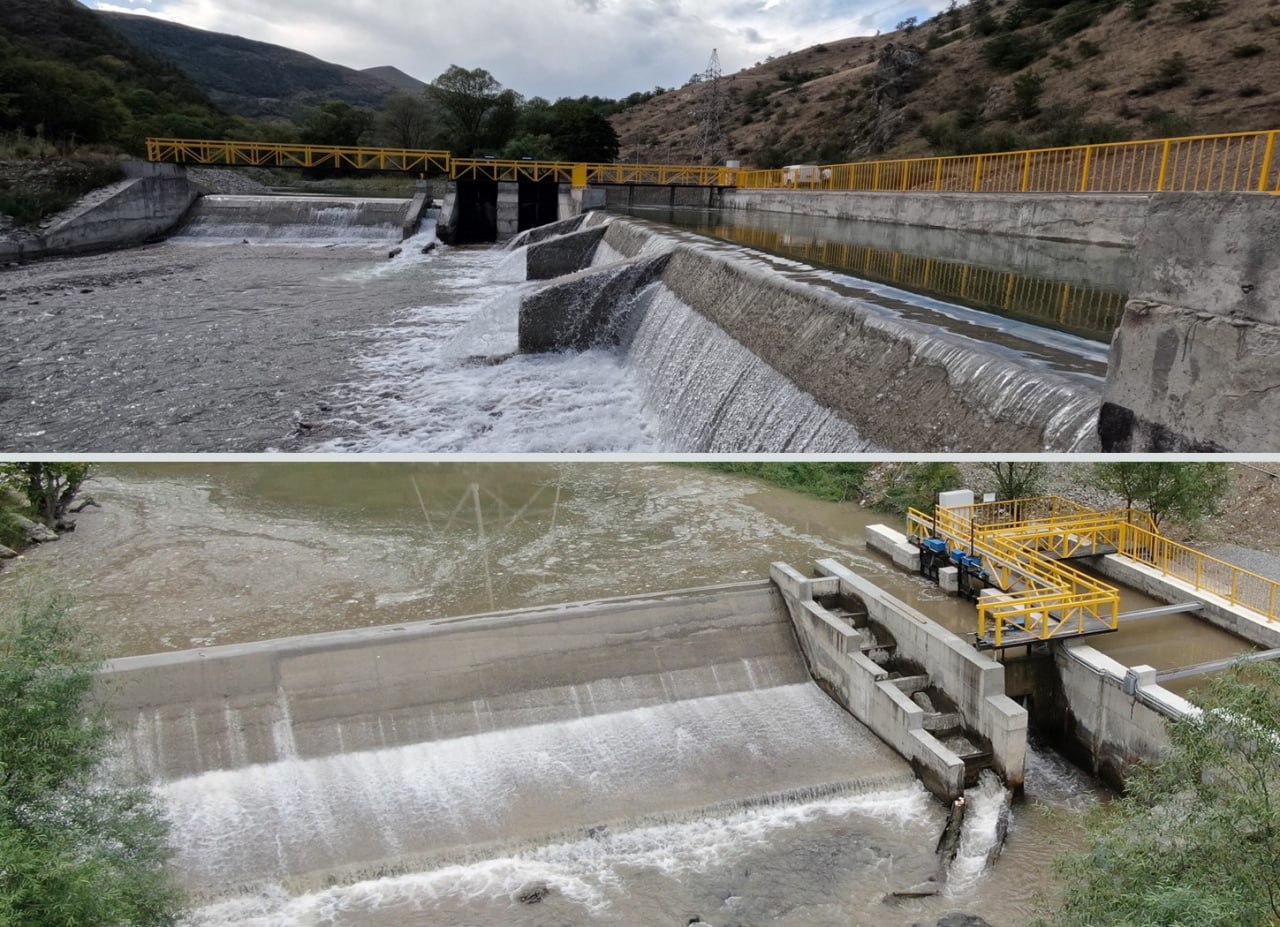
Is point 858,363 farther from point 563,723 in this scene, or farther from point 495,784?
point 495,784

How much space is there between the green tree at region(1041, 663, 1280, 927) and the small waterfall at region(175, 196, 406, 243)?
19.1m

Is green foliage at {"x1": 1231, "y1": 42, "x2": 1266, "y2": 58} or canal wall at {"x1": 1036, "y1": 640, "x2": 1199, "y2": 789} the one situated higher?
green foliage at {"x1": 1231, "y1": 42, "x2": 1266, "y2": 58}

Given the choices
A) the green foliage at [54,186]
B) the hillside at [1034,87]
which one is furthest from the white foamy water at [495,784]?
the hillside at [1034,87]

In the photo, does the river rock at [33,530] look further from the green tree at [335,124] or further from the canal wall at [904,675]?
the green tree at [335,124]

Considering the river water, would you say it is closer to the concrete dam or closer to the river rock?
the concrete dam

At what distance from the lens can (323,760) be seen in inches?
246

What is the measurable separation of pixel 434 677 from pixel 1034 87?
94.0 ft

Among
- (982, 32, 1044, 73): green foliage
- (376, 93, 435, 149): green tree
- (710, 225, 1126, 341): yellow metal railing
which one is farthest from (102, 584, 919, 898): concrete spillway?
(376, 93, 435, 149): green tree

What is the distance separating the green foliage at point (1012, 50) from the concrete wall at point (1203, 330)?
3361 centimetres

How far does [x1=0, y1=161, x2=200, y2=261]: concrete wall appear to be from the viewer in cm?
1711

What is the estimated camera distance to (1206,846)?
3568 mm

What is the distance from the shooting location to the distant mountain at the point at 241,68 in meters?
28.2

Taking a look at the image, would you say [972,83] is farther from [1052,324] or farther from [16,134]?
[1052,324]

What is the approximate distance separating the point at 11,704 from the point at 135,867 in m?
0.94
